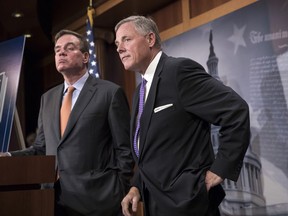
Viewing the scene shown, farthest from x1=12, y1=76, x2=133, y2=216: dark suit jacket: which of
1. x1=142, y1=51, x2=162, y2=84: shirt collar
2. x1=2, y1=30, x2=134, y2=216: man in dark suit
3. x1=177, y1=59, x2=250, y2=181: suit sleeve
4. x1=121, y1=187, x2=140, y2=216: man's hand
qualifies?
x1=177, y1=59, x2=250, y2=181: suit sleeve

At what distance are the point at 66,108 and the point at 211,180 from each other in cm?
100

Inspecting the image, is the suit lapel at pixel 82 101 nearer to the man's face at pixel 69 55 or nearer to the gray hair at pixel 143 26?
the man's face at pixel 69 55

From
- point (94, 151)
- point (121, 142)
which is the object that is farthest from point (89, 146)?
point (121, 142)

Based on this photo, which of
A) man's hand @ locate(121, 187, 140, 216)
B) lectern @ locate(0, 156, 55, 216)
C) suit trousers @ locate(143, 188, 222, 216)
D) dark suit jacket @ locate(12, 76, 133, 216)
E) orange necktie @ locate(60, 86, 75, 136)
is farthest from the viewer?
orange necktie @ locate(60, 86, 75, 136)

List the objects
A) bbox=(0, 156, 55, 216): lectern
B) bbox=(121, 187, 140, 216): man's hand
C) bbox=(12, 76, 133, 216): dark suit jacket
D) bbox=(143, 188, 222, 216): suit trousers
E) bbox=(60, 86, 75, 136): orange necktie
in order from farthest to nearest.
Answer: bbox=(60, 86, 75, 136): orange necktie < bbox=(12, 76, 133, 216): dark suit jacket < bbox=(121, 187, 140, 216): man's hand < bbox=(143, 188, 222, 216): suit trousers < bbox=(0, 156, 55, 216): lectern

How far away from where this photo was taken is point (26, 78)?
26.5 feet

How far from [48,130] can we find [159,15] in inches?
125

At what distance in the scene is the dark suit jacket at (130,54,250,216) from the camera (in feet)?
4.72

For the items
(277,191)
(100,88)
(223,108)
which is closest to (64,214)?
(100,88)

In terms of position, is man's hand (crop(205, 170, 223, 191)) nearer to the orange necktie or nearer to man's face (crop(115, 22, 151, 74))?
man's face (crop(115, 22, 151, 74))

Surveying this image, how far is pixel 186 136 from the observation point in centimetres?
152

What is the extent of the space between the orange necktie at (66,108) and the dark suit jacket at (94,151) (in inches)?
1.0

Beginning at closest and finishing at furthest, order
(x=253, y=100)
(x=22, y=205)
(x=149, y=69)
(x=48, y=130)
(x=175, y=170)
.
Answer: (x=22, y=205), (x=175, y=170), (x=149, y=69), (x=48, y=130), (x=253, y=100)

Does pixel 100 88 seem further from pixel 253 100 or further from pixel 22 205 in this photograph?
pixel 253 100
